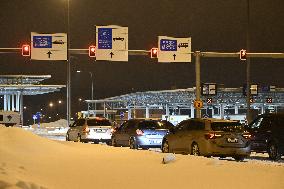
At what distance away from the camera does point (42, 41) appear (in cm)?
3828

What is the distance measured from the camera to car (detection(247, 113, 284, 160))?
22.9 metres

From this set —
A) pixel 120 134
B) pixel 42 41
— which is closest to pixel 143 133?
pixel 120 134

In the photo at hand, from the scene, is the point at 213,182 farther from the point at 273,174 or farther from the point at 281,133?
the point at 281,133

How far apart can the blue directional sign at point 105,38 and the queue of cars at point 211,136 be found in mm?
9807

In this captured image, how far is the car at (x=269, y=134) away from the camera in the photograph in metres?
22.9

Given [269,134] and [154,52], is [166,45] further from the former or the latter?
[269,134]

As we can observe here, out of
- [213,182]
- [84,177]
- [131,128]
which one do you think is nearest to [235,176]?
[213,182]

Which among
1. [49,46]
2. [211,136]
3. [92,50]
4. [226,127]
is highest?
[49,46]

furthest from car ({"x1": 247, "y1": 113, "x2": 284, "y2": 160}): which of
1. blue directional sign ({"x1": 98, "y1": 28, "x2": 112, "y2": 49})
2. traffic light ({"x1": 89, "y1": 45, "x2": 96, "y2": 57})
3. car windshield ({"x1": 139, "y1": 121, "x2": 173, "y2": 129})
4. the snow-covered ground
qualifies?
traffic light ({"x1": 89, "y1": 45, "x2": 96, "y2": 57})

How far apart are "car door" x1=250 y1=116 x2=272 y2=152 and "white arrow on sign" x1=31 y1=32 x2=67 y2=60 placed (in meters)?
17.4

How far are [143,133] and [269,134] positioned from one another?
662cm

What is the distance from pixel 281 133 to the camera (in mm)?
22828

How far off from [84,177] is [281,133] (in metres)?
12.6

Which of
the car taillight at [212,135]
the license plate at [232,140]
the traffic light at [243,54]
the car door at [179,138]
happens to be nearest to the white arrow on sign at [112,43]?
the traffic light at [243,54]
